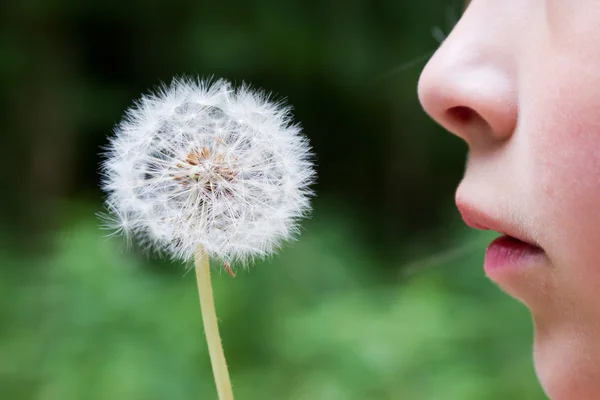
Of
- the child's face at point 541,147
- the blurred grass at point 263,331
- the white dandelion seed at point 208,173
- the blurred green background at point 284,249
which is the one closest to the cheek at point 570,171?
the child's face at point 541,147

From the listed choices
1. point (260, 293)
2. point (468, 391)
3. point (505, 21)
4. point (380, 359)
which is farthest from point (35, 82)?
point (505, 21)

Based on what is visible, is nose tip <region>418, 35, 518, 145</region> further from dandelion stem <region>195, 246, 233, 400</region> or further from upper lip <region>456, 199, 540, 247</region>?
dandelion stem <region>195, 246, 233, 400</region>

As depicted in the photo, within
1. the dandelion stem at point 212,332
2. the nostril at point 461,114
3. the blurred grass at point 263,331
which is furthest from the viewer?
the blurred grass at point 263,331

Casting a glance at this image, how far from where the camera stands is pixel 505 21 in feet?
1.34

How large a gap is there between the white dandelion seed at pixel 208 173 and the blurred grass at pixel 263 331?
1.69 feet

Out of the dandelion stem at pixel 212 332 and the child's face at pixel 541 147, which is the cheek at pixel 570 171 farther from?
the dandelion stem at pixel 212 332

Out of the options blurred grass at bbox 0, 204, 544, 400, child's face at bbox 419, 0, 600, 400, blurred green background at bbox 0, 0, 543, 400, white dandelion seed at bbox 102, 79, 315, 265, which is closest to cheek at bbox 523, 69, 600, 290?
child's face at bbox 419, 0, 600, 400

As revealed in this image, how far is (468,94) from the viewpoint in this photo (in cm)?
41

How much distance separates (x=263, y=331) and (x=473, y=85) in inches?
35.2

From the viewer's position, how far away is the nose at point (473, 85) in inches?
15.5

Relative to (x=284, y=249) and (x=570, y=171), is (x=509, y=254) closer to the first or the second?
(x=570, y=171)

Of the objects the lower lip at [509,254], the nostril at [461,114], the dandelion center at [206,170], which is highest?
the nostril at [461,114]

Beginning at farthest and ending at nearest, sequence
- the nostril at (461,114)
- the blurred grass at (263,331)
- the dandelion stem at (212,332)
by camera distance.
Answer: the blurred grass at (263,331)
the nostril at (461,114)
the dandelion stem at (212,332)

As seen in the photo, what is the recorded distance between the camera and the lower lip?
0.40 m
